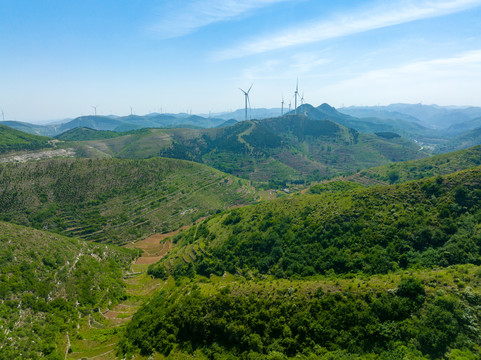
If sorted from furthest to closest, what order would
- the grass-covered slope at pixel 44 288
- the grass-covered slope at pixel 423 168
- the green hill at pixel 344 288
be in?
the grass-covered slope at pixel 423 168 < the grass-covered slope at pixel 44 288 < the green hill at pixel 344 288

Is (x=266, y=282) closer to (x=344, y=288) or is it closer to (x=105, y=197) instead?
(x=344, y=288)

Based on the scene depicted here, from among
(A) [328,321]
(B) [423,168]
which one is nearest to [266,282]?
(A) [328,321]

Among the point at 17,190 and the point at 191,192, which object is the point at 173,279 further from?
the point at 17,190

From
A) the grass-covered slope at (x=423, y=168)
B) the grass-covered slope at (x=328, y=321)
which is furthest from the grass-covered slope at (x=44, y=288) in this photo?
the grass-covered slope at (x=423, y=168)

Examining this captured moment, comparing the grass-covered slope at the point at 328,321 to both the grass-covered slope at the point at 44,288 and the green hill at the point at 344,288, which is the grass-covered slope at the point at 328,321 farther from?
the grass-covered slope at the point at 44,288

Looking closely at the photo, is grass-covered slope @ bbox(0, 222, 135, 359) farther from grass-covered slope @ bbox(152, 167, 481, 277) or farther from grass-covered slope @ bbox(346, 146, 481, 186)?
grass-covered slope @ bbox(346, 146, 481, 186)

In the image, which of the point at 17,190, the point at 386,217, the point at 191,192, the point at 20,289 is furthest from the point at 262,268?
the point at 17,190

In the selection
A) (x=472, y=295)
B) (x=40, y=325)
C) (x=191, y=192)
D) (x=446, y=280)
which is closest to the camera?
(x=472, y=295)
